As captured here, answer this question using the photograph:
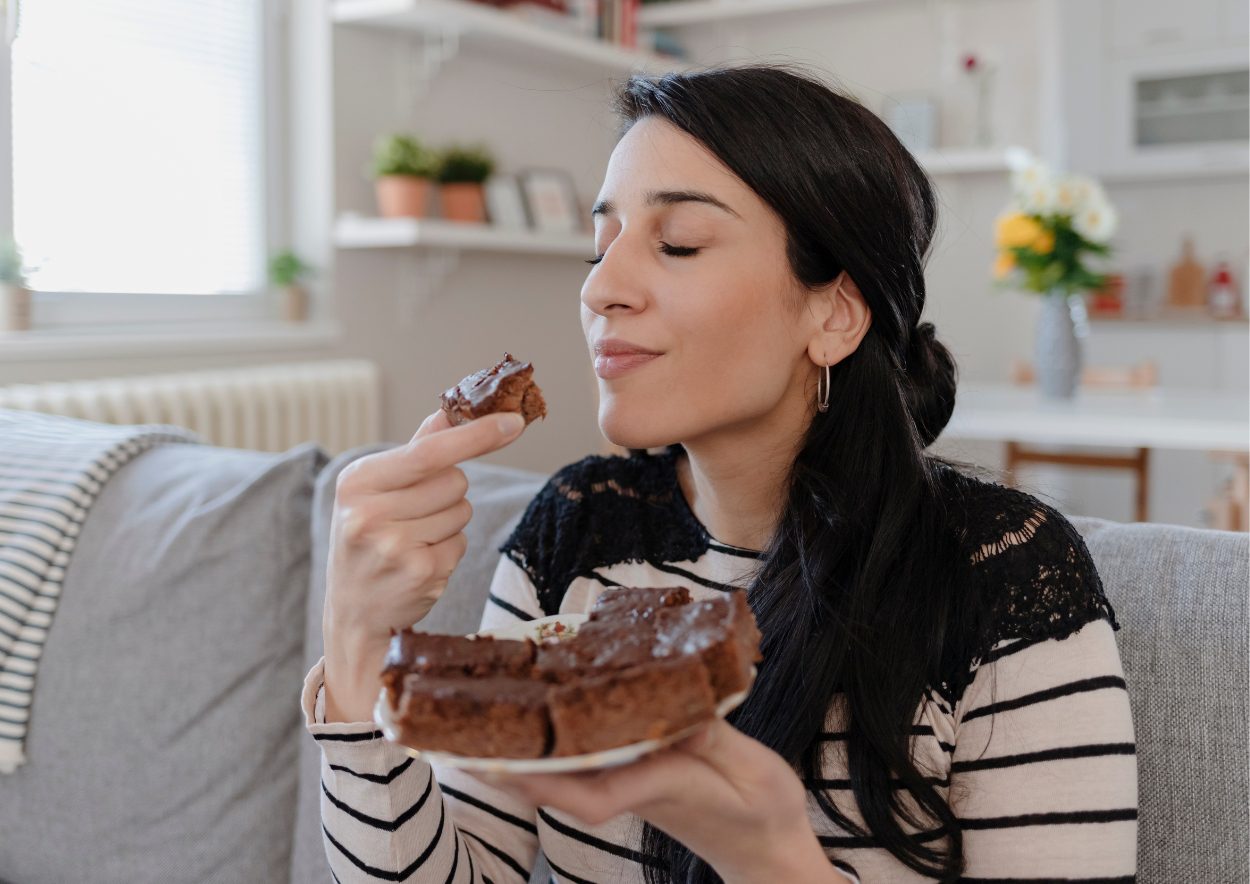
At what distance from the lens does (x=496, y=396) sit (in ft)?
3.15

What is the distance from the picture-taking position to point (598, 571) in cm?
130

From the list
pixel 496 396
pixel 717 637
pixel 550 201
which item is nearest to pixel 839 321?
pixel 496 396

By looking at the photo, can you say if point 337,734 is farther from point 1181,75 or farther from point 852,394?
point 1181,75

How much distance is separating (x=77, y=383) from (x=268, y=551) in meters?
1.50

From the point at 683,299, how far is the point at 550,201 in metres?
3.36

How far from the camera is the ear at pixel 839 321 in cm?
119

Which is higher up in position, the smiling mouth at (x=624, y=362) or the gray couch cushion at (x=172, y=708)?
the smiling mouth at (x=624, y=362)

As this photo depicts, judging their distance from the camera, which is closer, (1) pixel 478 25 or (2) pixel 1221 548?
(2) pixel 1221 548

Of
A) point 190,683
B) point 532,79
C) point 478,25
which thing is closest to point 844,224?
point 190,683

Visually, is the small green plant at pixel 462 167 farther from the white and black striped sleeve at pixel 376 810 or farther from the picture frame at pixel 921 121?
the white and black striped sleeve at pixel 376 810

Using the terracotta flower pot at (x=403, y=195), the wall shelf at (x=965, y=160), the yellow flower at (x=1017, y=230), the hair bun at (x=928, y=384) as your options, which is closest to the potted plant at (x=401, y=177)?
→ the terracotta flower pot at (x=403, y=195)

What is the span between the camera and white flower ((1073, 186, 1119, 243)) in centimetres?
332

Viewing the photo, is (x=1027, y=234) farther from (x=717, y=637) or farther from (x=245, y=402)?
(x=717, y=637)

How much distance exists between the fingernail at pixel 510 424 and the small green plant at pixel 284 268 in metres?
2.84
